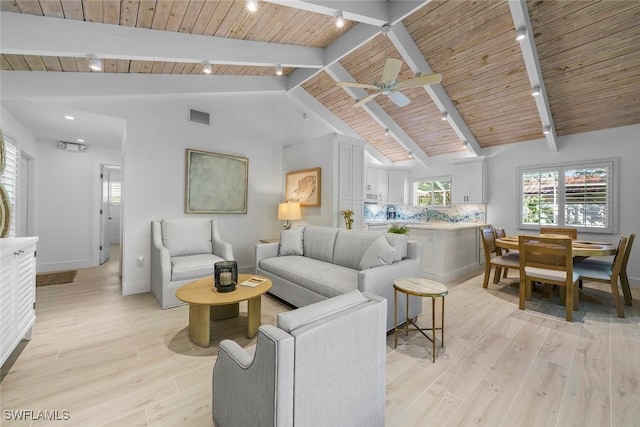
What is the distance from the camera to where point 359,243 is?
10.7 feet

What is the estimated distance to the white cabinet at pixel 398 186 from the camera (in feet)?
24.5

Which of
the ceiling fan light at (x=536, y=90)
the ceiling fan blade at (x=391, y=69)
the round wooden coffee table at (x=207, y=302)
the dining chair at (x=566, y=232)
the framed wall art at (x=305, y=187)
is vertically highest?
the ceiling fan light at (x=536, y=90)

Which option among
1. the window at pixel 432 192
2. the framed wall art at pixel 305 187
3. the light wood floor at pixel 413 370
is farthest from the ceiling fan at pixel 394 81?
the window at pixel 432 192

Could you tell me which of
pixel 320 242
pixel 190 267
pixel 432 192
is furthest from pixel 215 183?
pixel 432 192

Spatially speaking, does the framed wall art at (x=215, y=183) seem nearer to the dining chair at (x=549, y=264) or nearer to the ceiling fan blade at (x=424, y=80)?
the ceiling fan blade at (x=424, y=80)

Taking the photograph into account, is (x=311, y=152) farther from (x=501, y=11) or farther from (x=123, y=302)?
(x=123, y=302)

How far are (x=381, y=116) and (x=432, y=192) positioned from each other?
259 cm

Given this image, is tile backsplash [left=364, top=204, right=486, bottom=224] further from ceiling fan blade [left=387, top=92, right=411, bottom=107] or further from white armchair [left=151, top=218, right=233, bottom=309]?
white armchair [left=151, top=218, right=233, bottom=309]

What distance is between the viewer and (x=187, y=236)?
154 inches

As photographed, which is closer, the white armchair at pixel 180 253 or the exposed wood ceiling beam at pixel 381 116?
the white armchair at pixel 180 253

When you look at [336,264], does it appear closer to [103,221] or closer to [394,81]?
[394,81]

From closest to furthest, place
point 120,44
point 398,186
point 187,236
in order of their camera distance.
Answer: point 120,44
point 187,236
point 398,186

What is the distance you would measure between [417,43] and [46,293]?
6.45 m

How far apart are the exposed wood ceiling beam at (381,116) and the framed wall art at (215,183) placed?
2.33 metres
